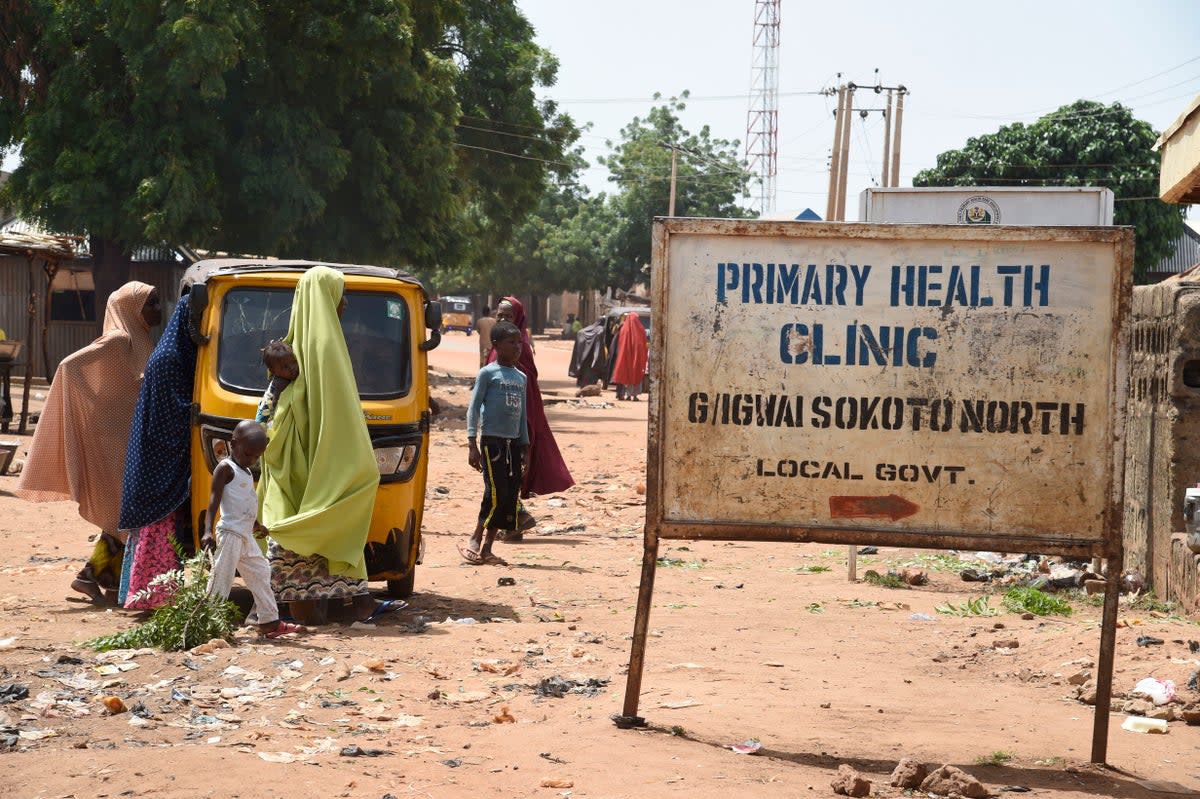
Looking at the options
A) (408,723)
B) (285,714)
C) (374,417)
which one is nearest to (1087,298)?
(408,723)

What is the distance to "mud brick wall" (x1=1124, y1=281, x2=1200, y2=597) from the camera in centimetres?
794

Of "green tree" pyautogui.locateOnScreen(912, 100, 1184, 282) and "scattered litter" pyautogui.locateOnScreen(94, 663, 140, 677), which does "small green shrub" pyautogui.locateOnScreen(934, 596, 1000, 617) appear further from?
"green tree" pyautogui.locateOnScreen(912, 100, 1184, 282)

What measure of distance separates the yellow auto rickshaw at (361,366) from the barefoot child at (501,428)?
1.34 metres

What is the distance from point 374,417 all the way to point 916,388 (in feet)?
11.3

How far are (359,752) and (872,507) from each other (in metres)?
2.07

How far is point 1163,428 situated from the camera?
8.21 metres

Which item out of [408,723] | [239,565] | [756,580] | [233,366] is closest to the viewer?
[408,723]

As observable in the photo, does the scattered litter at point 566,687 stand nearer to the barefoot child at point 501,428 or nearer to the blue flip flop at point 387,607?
the blue flip flop at point 387,607

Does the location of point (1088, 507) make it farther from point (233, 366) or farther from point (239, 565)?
point (233, 366)

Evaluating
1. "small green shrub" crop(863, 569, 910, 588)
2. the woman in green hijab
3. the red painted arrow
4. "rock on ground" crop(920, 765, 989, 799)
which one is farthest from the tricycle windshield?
"rock on ground" crop(920, 765, 989, 799)

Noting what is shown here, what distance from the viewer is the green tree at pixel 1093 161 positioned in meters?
35.7

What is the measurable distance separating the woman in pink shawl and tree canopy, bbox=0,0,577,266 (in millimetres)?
11628

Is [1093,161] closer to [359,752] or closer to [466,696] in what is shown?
[466,696]

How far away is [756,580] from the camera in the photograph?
9.68 metres
